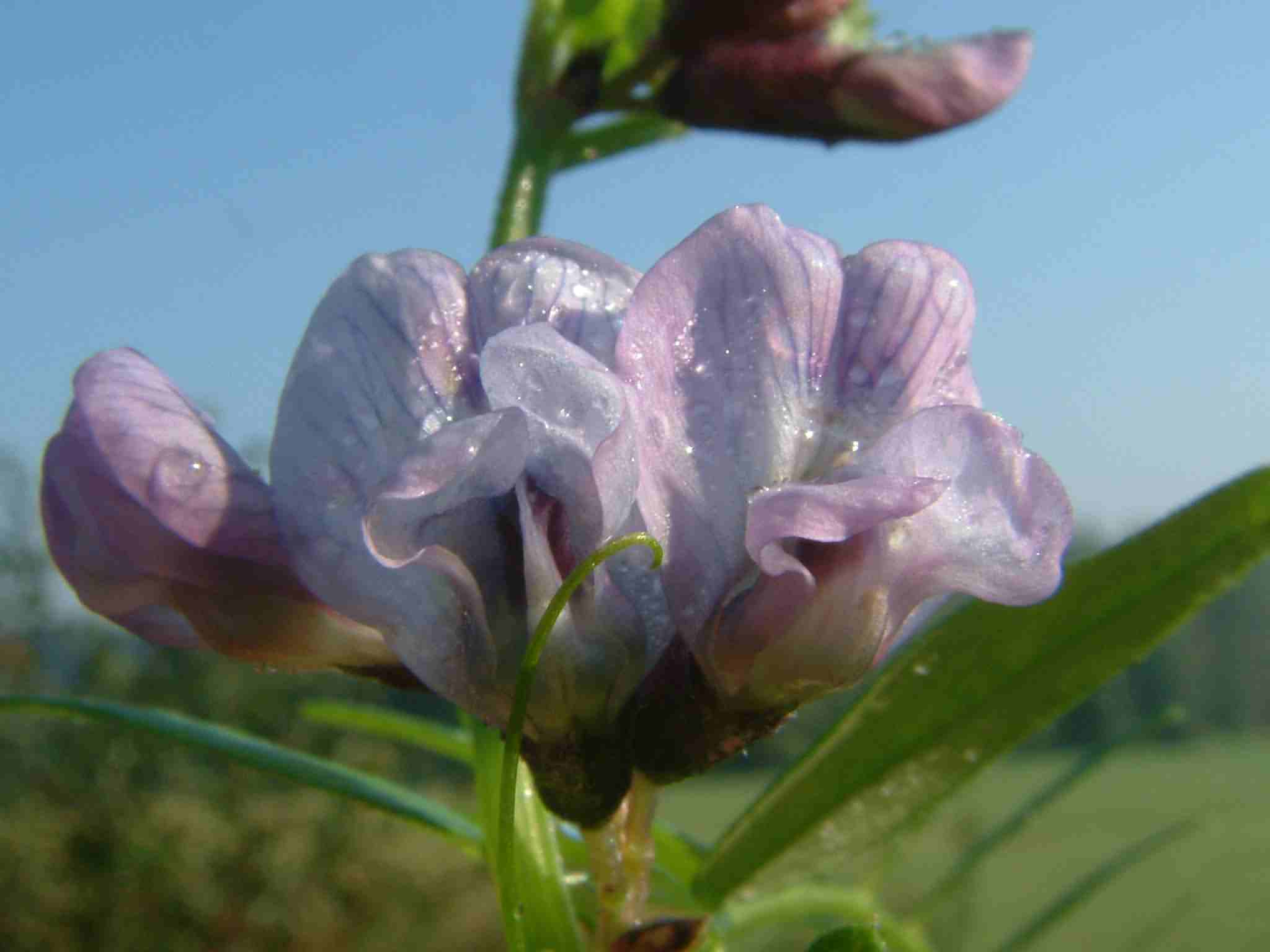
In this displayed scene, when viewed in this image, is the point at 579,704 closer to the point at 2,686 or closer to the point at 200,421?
the point at 200,421

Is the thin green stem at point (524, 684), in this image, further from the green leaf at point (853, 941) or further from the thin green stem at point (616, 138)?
the thin green stem at point (616, 138)

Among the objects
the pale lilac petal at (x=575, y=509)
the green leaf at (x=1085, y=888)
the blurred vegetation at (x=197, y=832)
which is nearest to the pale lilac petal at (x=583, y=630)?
the pale lilac petal at (x=575, y=509)

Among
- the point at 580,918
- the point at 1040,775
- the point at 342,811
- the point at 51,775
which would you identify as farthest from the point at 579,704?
the point at 1040,775

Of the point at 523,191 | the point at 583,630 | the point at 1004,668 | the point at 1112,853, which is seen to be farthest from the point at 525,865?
the point at 1112,853

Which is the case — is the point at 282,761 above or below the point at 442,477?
below

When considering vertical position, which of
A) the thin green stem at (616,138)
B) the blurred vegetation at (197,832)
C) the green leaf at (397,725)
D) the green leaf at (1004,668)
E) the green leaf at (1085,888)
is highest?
the thin green stem at (616,138)

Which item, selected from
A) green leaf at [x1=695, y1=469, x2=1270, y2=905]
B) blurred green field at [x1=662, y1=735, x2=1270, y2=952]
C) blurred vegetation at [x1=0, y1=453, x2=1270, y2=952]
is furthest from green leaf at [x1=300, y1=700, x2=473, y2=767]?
blurred green field at [x1=662, y1=735, x2=1270, y2=952]

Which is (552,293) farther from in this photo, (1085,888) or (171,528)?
(1085,888)
